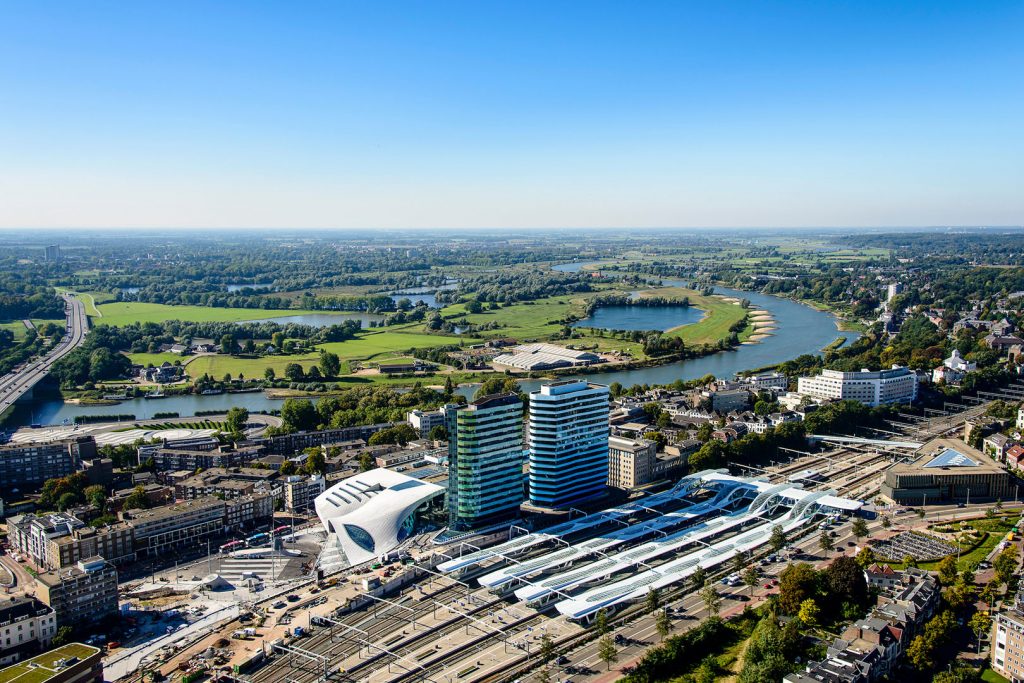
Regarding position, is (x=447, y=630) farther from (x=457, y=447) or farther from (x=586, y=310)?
(x=586, y=310)

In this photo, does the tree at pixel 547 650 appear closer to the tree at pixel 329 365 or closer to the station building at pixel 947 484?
the station building at pixel 947 484

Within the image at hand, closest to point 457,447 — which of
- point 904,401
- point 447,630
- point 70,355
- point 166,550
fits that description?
point 447,630

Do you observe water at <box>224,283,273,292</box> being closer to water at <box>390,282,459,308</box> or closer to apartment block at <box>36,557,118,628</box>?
water at <box>390,282,459,308</box>

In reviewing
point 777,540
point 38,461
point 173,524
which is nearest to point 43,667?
point 173,524

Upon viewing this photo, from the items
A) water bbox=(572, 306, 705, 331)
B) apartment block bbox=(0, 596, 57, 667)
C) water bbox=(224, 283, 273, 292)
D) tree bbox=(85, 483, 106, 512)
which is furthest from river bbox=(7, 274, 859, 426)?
water bbox=(224, 283, 273, 292)

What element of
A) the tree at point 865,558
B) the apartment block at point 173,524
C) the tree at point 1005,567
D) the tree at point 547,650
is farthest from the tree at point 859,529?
the apartment block at point 173,524
